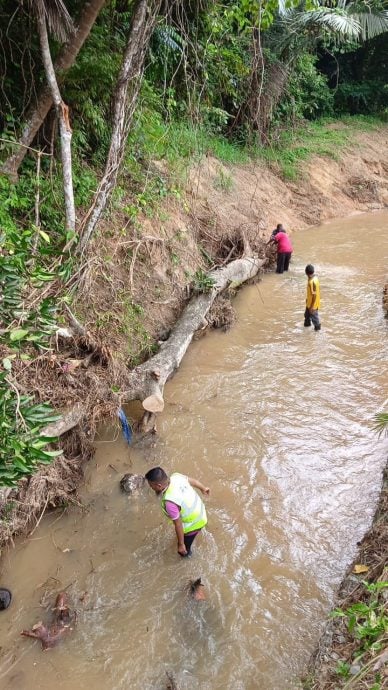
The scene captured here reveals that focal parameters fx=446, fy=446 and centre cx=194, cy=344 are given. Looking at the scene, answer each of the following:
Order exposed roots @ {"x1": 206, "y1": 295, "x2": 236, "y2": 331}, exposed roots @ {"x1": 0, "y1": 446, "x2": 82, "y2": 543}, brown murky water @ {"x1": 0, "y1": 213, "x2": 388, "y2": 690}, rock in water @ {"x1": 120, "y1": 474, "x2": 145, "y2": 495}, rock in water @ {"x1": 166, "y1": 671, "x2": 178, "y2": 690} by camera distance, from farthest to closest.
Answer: exposed roots @ {"x1": 206, "y1": 295, "x2": 236, "y2": 331}, rock in water @ {"x1": 120, "y1": 474, "x2": 145, "y2": 495}, exposed roots @ {"x1": 0, "y1": 446, "x2": 82, "y2": 543}, brown murky water @ {"x1": 0, "y1": 213, "x2": 388, "y2": 690}, rock in water @ {"x1": 166, "y1": 671, "x2": 178, "y2": 690}

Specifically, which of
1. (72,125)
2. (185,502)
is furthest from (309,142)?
(185,502)

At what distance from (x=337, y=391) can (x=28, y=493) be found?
13.8 ft

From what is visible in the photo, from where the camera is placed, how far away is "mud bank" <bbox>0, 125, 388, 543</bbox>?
4586mm

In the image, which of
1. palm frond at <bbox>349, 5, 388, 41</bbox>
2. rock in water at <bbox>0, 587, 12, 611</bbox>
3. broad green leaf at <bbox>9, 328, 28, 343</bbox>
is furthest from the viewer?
palm frond at <bbox>349, 5, 388, 41</bbox>

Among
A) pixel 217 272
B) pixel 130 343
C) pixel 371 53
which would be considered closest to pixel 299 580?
pixel 130 343

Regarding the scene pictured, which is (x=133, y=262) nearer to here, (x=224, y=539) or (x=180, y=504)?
(x=180, y=504)

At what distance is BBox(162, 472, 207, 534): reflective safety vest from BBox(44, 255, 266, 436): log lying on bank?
55.9 inches

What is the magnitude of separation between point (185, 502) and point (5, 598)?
1684 millimetres

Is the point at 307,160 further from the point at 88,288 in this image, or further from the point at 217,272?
the point at 88,288

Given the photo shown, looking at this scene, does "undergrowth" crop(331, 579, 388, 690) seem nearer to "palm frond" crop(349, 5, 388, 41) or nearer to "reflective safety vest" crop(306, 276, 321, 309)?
"reflective safety vest" crop(306, 276, 321, 309)

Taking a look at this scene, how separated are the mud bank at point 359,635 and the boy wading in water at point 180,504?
1.27 m

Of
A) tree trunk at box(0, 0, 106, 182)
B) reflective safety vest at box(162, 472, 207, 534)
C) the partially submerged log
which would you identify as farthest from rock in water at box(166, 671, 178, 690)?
tree trunk at box(0, 0, 106, 182)

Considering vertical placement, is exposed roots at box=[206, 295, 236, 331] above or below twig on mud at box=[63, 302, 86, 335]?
below

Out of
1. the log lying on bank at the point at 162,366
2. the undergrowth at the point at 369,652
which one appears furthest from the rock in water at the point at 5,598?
the undergrowth at the point at 369,652
